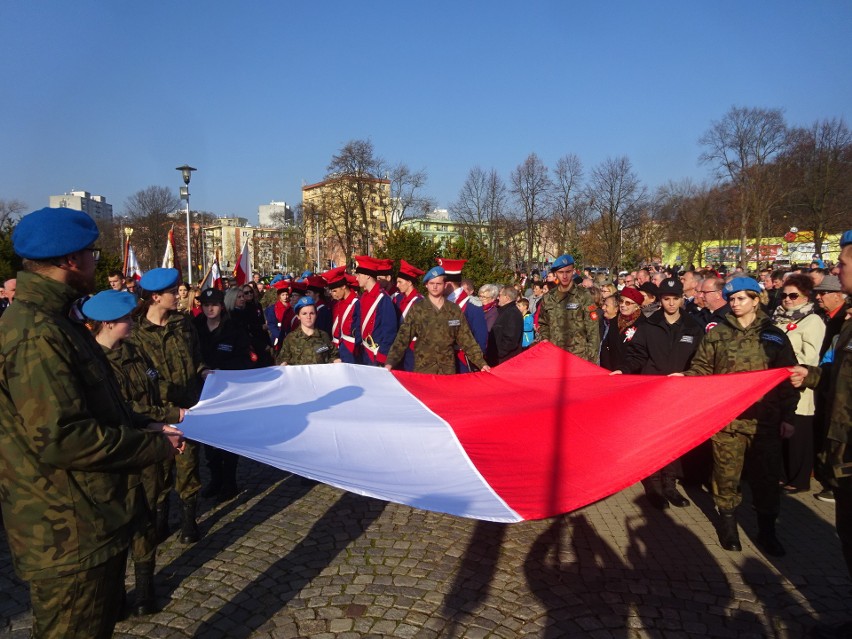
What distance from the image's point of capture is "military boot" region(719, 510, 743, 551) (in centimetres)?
490

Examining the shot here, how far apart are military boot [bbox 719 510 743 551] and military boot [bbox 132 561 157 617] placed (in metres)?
4.47

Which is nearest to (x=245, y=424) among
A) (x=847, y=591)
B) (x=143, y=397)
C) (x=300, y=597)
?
(x=143, y=397)

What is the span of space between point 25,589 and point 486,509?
3.76 metres

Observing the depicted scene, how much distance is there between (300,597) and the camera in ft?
13.9

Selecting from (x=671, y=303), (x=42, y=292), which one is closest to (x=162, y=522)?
(x=42, y=292)

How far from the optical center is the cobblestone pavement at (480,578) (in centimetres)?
388

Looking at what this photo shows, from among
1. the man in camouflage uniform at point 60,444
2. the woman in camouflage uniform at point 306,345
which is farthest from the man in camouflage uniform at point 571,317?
the man in camouflage uniform at point 60,444

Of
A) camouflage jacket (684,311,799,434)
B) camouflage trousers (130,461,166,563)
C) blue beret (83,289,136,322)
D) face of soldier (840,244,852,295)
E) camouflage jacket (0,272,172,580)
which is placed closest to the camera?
camouflage jacket (0,272,172,580)

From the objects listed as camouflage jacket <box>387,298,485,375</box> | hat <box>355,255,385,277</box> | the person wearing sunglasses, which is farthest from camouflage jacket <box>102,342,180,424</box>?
the person wearing sunglasses

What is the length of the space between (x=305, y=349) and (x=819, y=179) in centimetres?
4786

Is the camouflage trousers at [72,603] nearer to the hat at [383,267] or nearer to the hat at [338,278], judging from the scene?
the hat at [383,267]

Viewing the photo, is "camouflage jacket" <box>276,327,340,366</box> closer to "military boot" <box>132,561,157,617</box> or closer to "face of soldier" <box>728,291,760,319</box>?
"military boot" <box>132,561,157,617</box>

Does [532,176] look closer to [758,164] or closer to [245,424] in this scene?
[758,164]

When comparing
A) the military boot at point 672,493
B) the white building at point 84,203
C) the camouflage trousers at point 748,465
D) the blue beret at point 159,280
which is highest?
the white building at point 84,203
